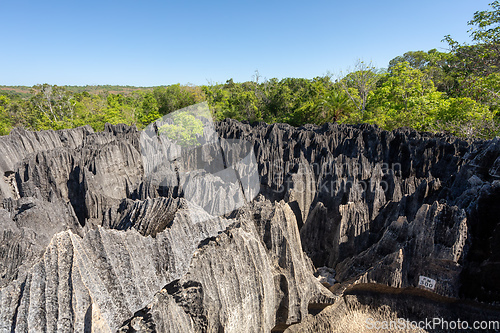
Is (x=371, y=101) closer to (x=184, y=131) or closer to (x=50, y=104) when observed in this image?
(x=184, y=131)

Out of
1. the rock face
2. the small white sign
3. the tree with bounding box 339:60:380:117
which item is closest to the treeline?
the tree with bounding box 339:60:380:117

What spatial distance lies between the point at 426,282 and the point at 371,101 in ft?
89.8

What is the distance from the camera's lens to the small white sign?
12.7 feet

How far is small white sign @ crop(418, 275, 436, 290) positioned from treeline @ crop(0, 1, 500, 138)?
45.9ft

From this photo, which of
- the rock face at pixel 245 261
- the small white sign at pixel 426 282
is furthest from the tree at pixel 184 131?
the small white sign at pixel 426 282

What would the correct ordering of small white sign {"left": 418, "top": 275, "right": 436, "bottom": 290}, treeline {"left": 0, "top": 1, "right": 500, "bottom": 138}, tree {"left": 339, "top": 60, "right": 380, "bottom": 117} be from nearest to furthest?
1. small white sign {"left": 418, "top": 275, "right": 436, "bottom": 290}
2. treeline {"left": 0, "top": 1, "right": 500, "bottom": 138}
3. tree {"left": 339, "top": 60, "right": 380, "bottom": 117}

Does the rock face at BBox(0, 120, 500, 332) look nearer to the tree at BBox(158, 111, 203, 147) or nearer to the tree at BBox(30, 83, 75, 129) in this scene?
the tree at BBox(158, 111, 203, 147)

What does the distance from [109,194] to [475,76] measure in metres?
20.0

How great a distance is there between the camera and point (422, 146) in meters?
10.8

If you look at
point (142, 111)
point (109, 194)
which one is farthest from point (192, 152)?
point (142, 111)

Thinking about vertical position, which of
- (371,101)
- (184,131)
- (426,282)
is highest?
(371,101)

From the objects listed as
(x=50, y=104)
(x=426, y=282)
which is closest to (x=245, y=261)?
(x=426, y=282)

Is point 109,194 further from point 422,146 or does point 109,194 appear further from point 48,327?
point 422,146

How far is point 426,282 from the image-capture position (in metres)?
3.93
